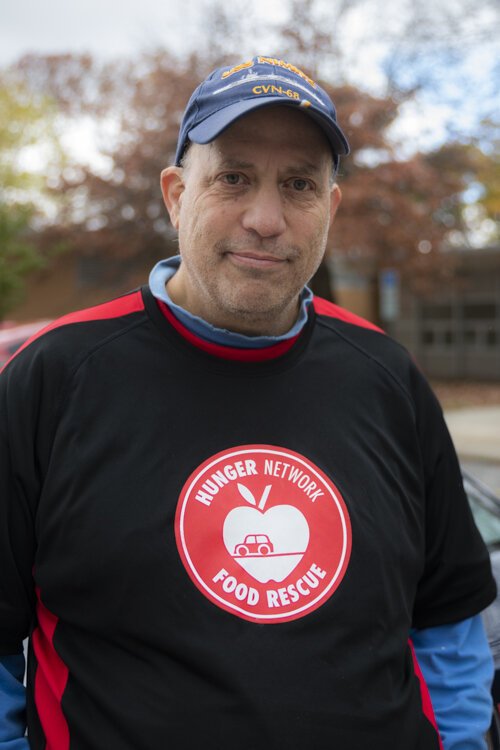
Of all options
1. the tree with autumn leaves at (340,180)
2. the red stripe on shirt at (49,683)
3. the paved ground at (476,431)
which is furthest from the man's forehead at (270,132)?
the tree with autumn leaves at (340,180)

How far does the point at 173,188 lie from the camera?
171cm

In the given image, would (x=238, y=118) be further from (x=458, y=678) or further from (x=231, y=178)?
(x=458, y=678)

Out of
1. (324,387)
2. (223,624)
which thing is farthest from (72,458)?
(324,387)

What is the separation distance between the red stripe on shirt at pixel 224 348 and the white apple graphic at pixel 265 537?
0.95ft

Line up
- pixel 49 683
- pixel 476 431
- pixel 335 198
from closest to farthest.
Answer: pixel 49 683 < pixel 335 198 < pixel 476 431

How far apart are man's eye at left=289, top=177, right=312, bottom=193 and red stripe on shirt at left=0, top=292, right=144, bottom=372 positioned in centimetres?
42

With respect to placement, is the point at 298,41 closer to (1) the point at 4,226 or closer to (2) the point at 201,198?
(1) the point at 4,226

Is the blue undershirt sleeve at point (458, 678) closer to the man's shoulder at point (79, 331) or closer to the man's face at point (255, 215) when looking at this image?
the man's face at point (255, 215)

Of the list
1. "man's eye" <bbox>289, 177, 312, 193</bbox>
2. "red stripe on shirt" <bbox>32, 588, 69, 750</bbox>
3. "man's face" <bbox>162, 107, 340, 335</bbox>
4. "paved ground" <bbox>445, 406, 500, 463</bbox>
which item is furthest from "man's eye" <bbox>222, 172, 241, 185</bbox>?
"paved ground" <bbox>445, 406, 500, 463</bbox>

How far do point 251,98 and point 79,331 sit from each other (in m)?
0.59

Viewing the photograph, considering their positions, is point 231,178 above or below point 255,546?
above

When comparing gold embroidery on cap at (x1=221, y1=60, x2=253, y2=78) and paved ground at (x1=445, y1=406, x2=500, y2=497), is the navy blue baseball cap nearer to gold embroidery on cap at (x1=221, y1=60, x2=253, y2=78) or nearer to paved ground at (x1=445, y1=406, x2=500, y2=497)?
gold embroidery on cap at (x1=221, y1=60, x2=253, y2=78)

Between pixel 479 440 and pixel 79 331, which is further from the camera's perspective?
pixel 479 440

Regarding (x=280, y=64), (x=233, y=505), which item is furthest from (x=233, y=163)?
(x=233, y=505)
